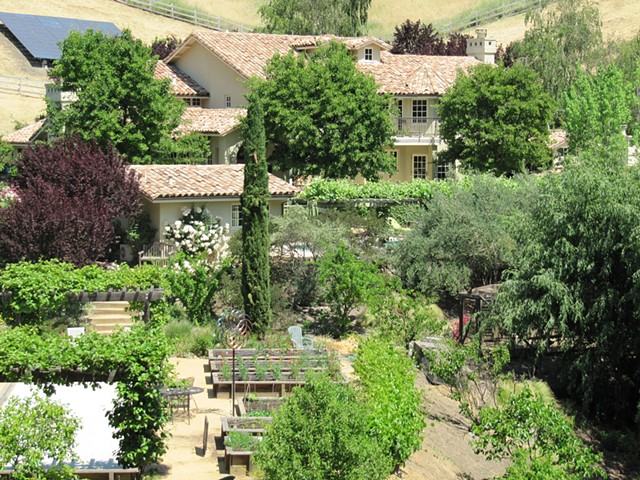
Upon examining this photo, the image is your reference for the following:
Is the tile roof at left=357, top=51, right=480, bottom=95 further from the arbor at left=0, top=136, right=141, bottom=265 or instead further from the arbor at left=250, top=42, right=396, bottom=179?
the arbor at left=0, top=136, right=141, bottom=265

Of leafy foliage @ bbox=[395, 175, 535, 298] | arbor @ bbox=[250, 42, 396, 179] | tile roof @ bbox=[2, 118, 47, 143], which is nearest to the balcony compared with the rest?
arbor @ bbox=[250, 42, 396, 179]

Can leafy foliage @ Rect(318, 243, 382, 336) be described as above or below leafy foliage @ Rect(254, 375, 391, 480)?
above

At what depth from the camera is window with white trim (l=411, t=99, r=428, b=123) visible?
5209cm

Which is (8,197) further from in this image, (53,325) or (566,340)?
(566,340)

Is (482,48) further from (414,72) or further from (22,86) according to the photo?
(22,86)

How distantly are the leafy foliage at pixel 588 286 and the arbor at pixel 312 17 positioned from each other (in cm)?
4907

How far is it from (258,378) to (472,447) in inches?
201

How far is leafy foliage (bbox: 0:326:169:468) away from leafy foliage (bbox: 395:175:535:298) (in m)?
16.4

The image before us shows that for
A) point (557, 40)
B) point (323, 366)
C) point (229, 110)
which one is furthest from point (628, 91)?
point (323, 366)

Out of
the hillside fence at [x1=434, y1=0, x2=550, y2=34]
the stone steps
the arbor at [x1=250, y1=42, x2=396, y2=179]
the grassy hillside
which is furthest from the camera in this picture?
the hillside fence at [x1=434, y1=0, x2=550, y2=34]

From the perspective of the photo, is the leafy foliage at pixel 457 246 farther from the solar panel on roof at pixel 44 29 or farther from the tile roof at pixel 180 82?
the solar panel on roof at pixel 44 29

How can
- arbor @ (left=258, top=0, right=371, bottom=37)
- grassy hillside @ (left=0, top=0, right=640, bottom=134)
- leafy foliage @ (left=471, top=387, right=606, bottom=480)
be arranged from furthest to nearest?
arbor @ (left=258, top=0, right=371, bottom=37), grassy hillside @ (left=0, top=0, right=640, bottom=134), leafy foliage @ (left=471, top=387, right=606, bottom=480)

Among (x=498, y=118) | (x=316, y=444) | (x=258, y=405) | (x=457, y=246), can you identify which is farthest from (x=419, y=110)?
(x=316, y=444)

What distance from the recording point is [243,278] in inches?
1117
